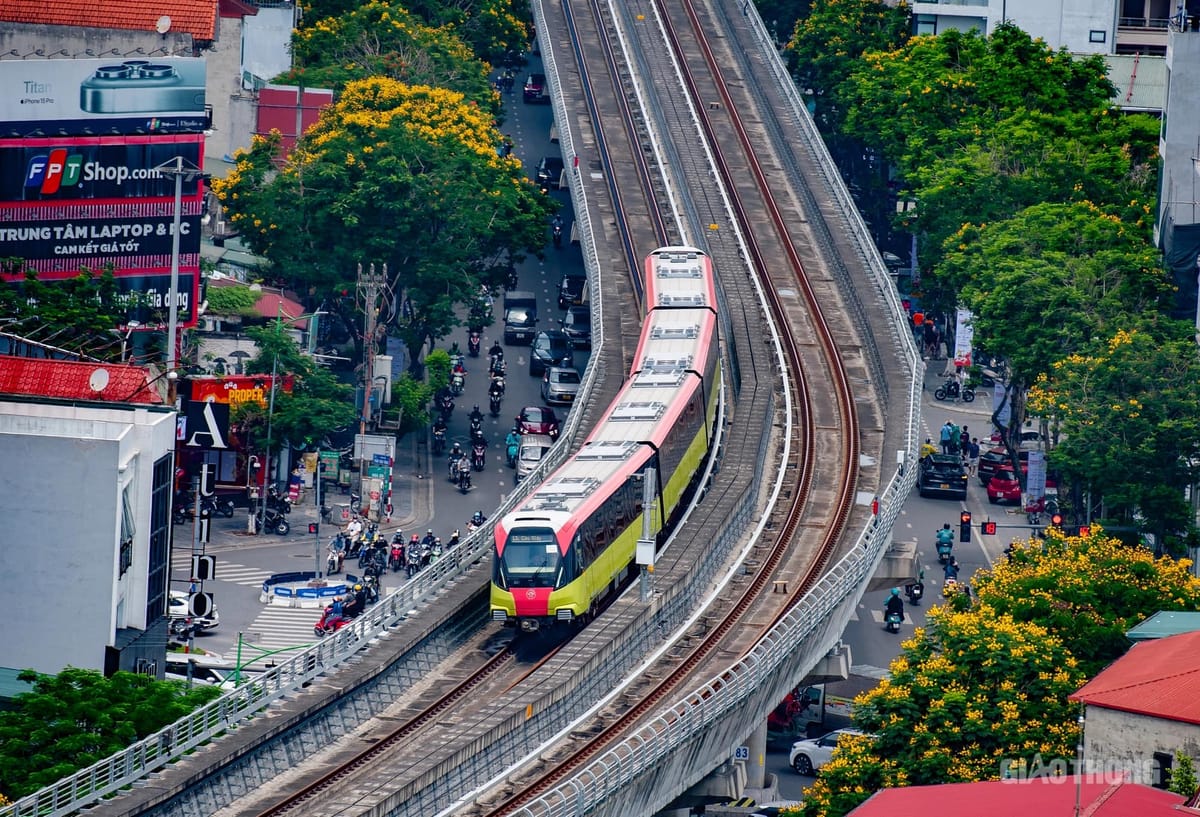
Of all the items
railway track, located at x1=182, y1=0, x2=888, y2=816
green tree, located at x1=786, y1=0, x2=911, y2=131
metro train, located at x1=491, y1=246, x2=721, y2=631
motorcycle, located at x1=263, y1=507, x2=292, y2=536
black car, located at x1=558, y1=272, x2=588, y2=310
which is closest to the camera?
railway track, located at x1=182, y1=0, x2=888, y2=816

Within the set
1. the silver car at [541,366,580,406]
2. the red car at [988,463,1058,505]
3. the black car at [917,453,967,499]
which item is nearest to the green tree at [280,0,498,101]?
the silver car at [541,366,580,406]

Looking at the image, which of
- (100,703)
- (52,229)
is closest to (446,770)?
(100,703)

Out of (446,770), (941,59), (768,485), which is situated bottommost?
(446,770)

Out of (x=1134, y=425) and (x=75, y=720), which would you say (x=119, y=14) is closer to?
(x=1134, y=425)

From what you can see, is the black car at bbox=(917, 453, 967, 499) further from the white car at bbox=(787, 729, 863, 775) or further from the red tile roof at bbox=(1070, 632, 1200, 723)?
the red tile roof at bbox=(1070, 632, 1200, 723)

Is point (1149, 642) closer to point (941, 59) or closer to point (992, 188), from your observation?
point (992, 188)

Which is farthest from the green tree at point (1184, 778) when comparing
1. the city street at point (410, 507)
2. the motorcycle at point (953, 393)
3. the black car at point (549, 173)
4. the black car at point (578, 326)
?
the black car at point (549, 173)

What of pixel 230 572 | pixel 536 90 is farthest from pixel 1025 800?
pixel 536 90
